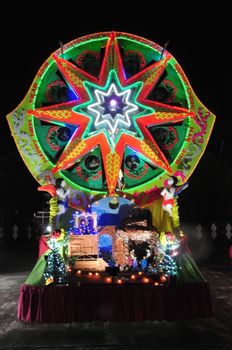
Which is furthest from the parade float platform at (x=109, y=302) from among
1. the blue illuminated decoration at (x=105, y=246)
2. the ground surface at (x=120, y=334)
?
the blue illuminated decoration at (x=105, y=246)

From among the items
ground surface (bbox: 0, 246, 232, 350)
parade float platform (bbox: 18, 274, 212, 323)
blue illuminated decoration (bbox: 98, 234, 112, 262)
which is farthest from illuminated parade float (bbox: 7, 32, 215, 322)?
ground surface (bbox: 0, 246, 232, 350)

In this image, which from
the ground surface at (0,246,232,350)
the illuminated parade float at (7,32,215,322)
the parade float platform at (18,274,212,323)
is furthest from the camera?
the illuminated parade float at (7,32,215,322)

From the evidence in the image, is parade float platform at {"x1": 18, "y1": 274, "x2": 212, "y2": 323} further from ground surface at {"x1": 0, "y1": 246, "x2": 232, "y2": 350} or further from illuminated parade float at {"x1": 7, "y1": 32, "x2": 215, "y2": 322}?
illuminated parade float at {"x1": 7, "y1": 32, "x2": 215, "y2": 322}

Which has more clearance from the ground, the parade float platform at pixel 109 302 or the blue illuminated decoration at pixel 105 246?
the blue illuminated decoration at pixel 105 246

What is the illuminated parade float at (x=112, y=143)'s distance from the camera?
10.4m

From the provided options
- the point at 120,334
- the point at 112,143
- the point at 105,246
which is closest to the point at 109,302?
the point at 120,334

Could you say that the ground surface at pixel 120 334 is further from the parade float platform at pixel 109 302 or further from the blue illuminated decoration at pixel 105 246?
the blue illuminated decoration at pixel 105 246

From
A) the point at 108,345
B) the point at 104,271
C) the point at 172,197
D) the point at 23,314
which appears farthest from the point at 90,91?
the point at 108,345

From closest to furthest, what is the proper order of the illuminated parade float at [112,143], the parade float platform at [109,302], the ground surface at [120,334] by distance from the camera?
the ground surface at [120,334] → the parade float platform at [109,302] → the illuminated parade float at [112,143]

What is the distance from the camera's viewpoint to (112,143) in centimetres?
1086

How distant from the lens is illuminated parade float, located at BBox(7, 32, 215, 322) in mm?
10398

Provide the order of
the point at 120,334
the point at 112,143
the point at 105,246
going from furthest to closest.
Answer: the point at 112,143 → the point at 105,246 → the point at 120,334

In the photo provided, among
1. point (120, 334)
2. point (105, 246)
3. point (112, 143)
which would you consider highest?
point (112, 143)

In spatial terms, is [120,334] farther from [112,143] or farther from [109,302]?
[112,143]
